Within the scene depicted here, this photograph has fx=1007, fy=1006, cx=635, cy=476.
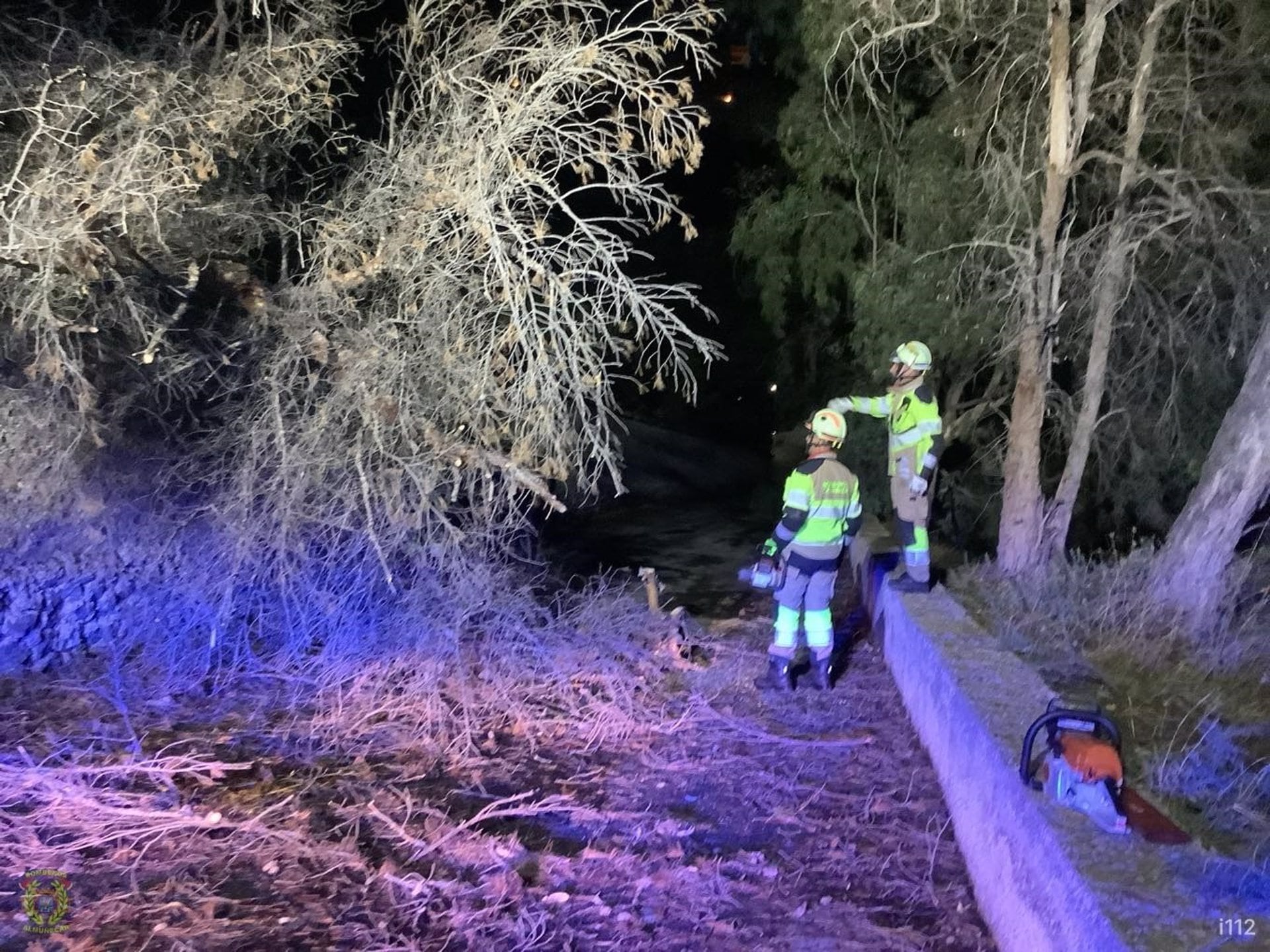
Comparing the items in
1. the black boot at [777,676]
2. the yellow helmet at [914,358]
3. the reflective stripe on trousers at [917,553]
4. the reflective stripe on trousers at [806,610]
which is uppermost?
the yellow helmet at [914,358]

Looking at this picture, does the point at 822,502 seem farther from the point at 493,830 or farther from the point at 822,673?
the point at 493,830

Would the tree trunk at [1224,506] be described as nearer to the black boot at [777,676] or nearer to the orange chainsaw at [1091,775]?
the black boot at [777,676]

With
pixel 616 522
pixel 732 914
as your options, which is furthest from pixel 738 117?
pixel 732 914

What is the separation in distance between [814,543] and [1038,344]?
102 inches

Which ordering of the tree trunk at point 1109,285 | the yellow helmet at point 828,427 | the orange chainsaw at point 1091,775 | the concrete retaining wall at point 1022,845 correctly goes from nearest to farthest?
the concrete retaining wall at point 1022,845
the orange chainsaw at point 1091,775
the yellow helmet at point 828,427
the tree trunk at point 1109,285

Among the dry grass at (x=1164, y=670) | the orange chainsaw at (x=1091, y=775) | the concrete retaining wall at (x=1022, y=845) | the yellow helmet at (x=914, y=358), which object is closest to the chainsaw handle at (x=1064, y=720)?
the orange chainsaw at (x=1091, y=775)

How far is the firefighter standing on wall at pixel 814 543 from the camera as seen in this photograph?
583 cm

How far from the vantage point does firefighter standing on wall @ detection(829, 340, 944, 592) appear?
6449 millimetres

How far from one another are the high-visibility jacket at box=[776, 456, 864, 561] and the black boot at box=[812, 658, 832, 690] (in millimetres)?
686

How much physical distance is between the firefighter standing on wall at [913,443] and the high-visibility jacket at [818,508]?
639 mm

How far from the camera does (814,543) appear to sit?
19.5 feet

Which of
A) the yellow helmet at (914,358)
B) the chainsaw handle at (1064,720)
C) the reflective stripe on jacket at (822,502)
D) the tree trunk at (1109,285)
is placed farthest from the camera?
the tree trunk at (1109,285)

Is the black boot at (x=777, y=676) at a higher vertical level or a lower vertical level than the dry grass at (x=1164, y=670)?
lower

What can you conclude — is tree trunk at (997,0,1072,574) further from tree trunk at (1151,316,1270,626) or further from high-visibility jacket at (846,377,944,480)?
tree trunk at (1151,316,1270,626)
